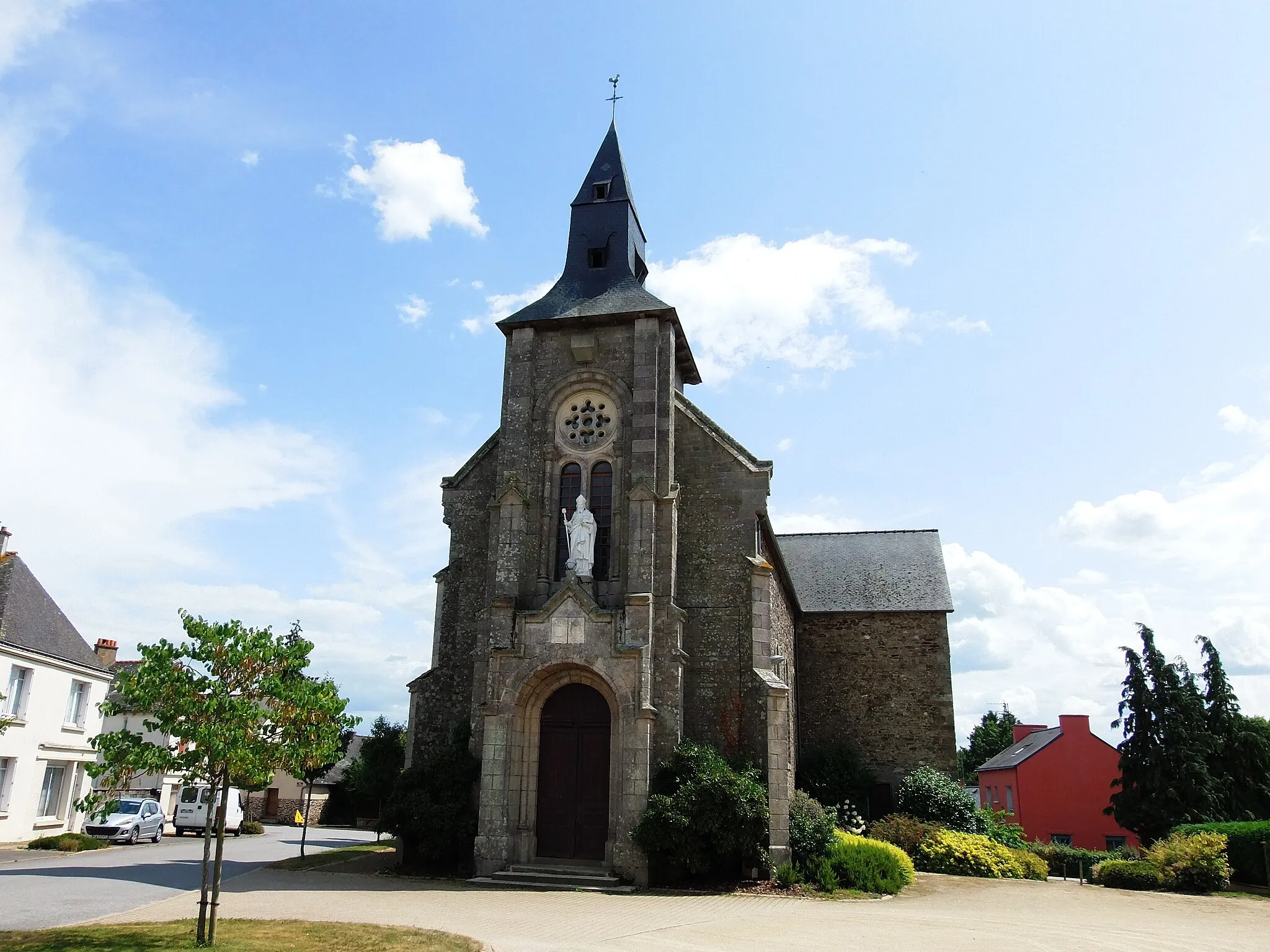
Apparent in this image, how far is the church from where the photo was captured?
17.5 m

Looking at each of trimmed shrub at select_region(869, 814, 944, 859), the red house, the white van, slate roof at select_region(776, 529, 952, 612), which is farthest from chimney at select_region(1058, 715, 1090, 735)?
the white van

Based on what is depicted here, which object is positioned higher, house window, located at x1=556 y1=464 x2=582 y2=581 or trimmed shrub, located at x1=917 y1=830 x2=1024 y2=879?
house window, located at x1=556 y1=464 x2=582 y2=581

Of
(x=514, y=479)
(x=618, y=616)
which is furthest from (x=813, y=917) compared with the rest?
(x=514, y=479)

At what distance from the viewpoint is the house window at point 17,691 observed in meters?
23.5

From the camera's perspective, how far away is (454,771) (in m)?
17.8

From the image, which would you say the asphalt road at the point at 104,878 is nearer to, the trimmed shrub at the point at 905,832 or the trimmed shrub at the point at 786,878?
the trimmed shrub at the point at 786,878

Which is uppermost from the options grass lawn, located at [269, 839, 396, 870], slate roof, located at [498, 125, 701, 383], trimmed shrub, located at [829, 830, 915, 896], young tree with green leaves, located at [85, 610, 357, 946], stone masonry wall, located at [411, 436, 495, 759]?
slate roof, located at [498, 125, 701, 383]

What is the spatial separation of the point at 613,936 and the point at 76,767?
22588 millimetres

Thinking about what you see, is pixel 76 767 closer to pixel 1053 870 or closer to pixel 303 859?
pixel 303 859

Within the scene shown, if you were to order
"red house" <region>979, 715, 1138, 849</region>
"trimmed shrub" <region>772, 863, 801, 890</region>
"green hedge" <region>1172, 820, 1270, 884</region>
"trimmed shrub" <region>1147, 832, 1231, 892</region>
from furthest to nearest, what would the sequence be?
"red house" <region>979, 715, 1138, 849</region> → "green hedge" <region>1172, 820, 1270, 884</region> → "trimmed shrub" <region>1147, 832, 1231, 892</region> → "trimmed shrub" <region>772, 863, 801, 890</region>

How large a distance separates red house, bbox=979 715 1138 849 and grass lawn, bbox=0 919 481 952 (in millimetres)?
29478

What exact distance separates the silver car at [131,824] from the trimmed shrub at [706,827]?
16.2 meters

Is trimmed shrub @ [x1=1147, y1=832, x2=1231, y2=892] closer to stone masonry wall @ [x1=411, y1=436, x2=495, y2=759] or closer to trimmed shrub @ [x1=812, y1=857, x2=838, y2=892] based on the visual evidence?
trimmed shrub @ [x1=812, y1=857, x2=838, y2=892]

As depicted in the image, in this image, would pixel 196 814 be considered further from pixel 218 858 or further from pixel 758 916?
pixel 758 916
